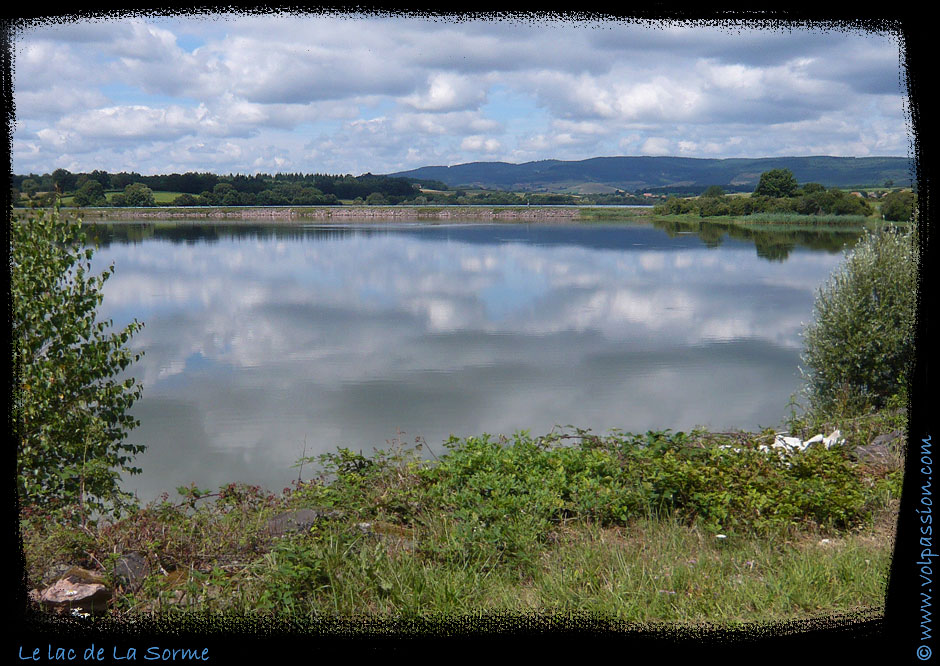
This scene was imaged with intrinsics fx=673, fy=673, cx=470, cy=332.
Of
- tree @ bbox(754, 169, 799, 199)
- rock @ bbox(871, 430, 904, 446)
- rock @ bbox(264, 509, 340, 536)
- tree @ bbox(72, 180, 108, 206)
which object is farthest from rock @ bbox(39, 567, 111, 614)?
tree @ bbox(754, 169, 799, 199)

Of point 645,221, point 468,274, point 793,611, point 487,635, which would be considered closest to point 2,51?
point 487,635

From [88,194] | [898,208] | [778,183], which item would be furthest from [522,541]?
[778,183]

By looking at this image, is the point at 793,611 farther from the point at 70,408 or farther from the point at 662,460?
the point at 70,408

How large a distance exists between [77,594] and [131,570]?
0.50 meters

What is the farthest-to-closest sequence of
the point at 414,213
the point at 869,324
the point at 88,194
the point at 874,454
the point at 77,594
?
the point at 414,213 → the point at 88,194 → the point at 869,324 → the point at 874,454 → the point at 77,594

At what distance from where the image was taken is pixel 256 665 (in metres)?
1.99

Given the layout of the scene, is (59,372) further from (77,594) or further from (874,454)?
(874,454)

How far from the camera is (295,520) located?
15.8ft

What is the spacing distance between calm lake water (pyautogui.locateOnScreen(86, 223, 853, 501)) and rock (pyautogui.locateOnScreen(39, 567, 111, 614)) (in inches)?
138

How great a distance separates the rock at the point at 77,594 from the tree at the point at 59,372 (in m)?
1.72

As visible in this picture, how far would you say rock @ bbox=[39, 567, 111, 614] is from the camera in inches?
137

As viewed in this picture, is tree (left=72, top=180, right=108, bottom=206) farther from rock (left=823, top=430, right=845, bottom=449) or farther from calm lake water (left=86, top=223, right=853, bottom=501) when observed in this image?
rock (left=823, top=430, right=845, bottom=449)

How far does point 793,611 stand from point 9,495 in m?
3.10

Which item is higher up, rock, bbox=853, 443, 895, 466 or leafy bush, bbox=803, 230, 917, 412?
leafy bush, bbox=803, 230, 917, 412
